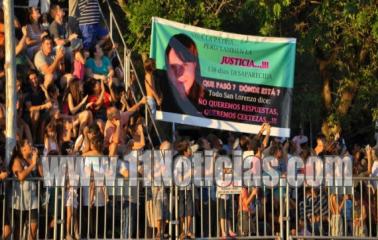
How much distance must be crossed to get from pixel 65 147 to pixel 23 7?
4.05 metres

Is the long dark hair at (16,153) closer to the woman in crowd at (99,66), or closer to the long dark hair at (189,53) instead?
the woman in crowd at (99,66)

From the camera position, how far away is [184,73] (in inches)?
730

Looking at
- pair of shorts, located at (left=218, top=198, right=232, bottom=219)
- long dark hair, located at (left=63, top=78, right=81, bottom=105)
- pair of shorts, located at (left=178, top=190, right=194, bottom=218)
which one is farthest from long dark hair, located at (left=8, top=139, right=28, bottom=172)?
pair of shorts, located at (left=218, top=198, right=232, bottom=219)

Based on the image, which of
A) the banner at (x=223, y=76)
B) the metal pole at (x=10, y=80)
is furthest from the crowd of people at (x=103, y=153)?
the banner at (x=223, y=76)

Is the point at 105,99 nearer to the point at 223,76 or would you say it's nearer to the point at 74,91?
the point at 74,91

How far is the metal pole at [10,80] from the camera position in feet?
53.3

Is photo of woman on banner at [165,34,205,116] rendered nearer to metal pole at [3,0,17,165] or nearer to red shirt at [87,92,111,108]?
red shirt at [87,92,111,108]

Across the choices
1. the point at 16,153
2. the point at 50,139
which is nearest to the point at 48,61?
the point at 50,139

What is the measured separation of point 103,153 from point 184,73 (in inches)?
92.8

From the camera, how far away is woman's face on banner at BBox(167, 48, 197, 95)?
18.5 m

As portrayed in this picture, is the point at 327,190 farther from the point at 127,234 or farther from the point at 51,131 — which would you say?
the point at 51,131

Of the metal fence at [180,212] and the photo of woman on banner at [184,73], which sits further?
the photo of woman on banner at [184,73]

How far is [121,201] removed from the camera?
16.5m

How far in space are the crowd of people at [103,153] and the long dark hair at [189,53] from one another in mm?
632
